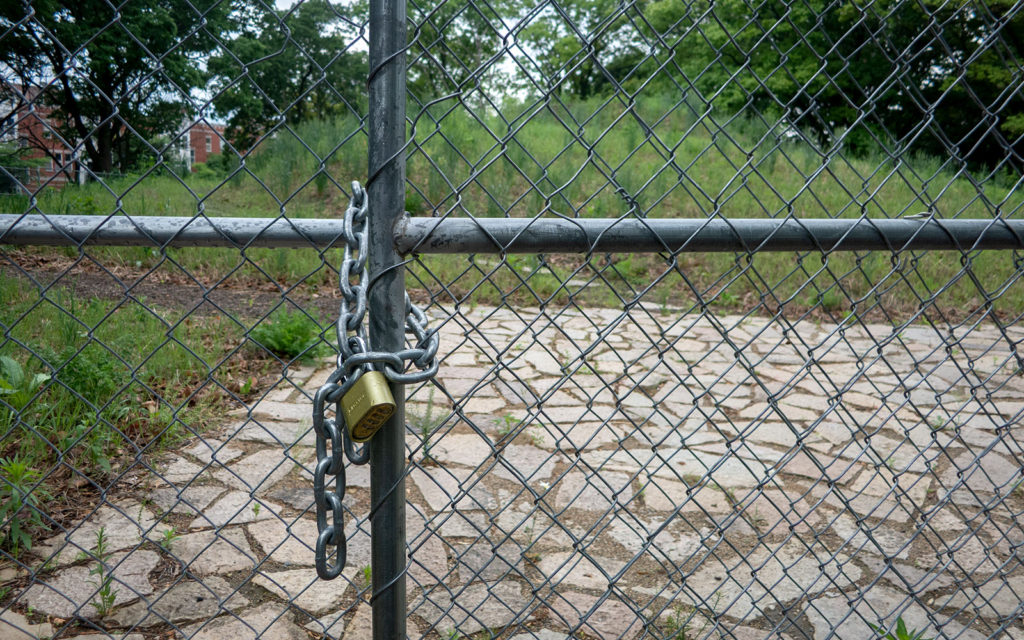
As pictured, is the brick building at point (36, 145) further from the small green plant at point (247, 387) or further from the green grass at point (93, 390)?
the small green plant at point (247, 387)

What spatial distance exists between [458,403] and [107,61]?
10.9 feet

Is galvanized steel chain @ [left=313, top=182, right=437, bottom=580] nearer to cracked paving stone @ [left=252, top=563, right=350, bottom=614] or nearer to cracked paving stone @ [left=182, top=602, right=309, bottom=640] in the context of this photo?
cracked paving stone @ [left=182, top=602, right=309, bottom=640]

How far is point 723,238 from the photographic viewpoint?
5.25ft

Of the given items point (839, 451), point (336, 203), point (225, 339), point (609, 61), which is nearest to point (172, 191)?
point (336, 203)

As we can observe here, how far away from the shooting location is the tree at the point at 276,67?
139cm

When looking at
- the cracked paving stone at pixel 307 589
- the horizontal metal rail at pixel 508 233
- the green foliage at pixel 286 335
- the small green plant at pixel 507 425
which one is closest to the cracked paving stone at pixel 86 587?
the cracked paving stone at pixel 307 589

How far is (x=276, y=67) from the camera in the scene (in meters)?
8.44

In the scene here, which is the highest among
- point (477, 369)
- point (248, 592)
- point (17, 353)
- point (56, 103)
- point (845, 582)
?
point (56, 103)

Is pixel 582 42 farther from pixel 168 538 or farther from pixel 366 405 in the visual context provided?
pixel 168 538

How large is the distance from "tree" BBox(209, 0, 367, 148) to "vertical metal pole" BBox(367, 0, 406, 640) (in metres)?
0.12

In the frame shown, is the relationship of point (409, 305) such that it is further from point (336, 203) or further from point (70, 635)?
point (336, 203)

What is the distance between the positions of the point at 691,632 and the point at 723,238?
1282 mm

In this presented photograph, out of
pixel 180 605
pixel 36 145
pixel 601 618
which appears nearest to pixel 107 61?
pixel 36 145

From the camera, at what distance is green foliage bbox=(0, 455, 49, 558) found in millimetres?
2275
